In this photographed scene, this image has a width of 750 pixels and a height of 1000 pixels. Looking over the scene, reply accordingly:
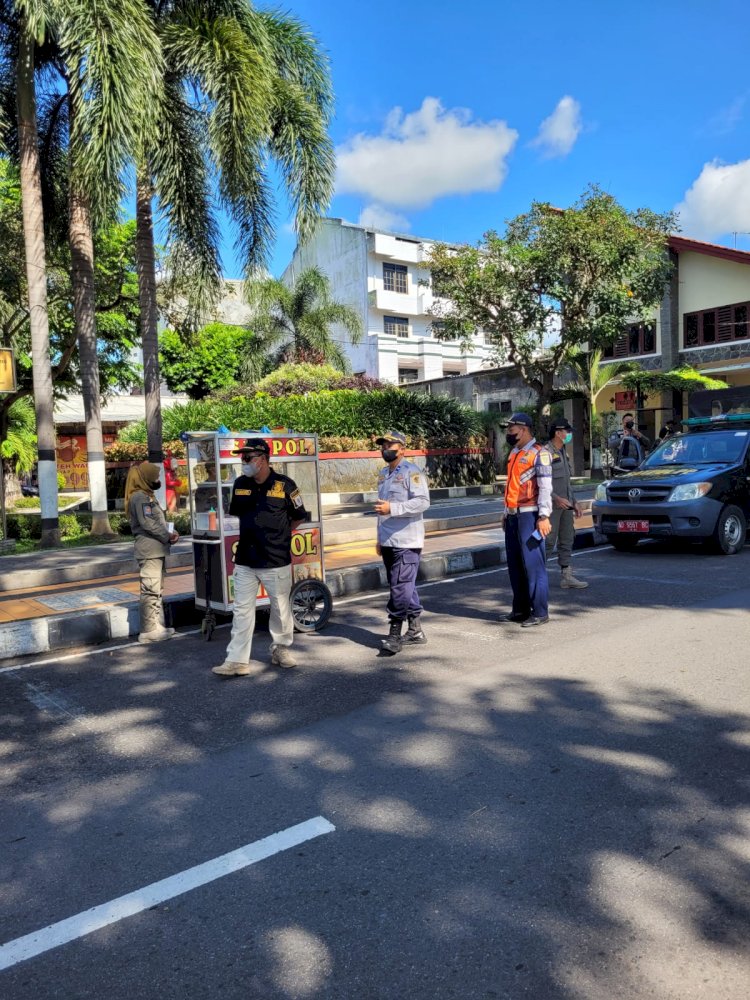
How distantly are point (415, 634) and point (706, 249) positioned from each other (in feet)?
83.2

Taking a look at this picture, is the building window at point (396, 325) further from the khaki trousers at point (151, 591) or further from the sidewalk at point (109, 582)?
the khaki trousers at point (151, 591)

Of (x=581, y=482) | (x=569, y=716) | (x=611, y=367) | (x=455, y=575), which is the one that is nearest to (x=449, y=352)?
(x=611, y=367)

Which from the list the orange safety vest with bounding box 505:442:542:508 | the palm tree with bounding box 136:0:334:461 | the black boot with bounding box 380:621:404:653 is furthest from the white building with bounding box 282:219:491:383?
the black boot with bounding box 380:621:404:653

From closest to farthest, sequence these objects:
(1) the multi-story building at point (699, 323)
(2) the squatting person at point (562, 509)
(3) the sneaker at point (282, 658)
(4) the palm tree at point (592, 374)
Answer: (3) the sneaker at point (282, 658) → (2) the squatting person at point (562, 509) → (1) the multi-story building at point (699, 323) → (4) the palm tree at point (592, 374)

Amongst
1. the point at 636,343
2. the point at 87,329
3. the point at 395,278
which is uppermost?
the point at 395,278

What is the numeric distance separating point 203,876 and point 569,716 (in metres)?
2.34

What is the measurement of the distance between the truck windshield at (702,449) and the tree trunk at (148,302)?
27.0 feet

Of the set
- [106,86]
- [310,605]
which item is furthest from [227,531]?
[106,86]

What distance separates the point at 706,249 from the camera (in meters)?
27.0

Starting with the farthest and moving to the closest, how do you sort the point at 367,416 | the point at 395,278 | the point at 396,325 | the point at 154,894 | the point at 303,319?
the point at 396,325 < the point at 395,278 < the point at 303,319 < the point at 367,416 < the point at 154,894

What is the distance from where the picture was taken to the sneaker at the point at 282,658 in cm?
578

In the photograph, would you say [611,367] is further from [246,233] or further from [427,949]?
[427,949]

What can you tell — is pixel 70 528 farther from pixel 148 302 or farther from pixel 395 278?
pixel 395 278

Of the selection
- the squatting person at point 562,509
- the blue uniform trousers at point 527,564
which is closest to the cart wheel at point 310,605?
the blue uniform trousers at point 527,564
